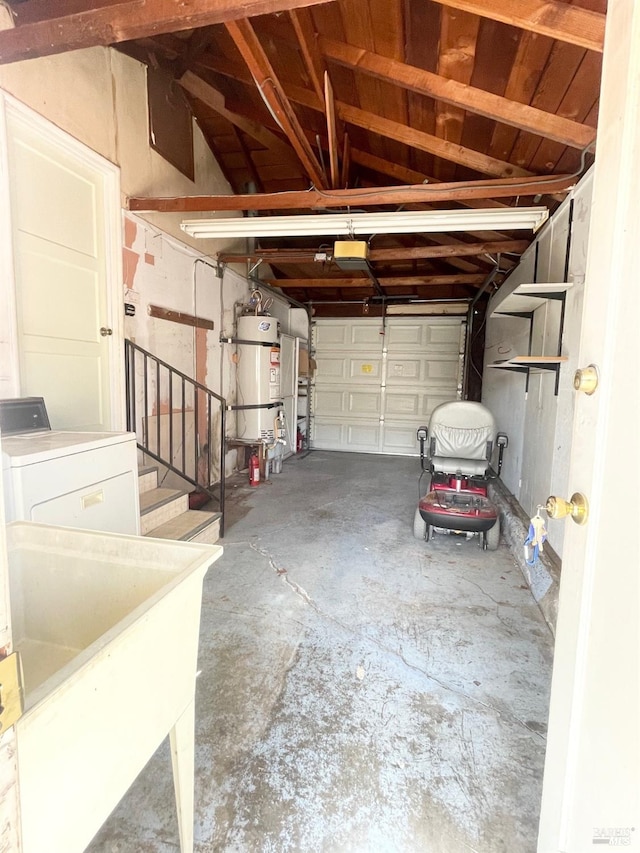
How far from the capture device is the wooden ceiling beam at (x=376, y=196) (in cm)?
266

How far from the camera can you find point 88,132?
2.82m


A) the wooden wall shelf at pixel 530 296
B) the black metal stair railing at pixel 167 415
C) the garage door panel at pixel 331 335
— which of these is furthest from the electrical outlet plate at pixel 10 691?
the garage door panel at pixel 331 335

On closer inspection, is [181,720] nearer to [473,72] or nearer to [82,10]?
[82,10]

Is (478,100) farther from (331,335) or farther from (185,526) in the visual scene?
(331,335)

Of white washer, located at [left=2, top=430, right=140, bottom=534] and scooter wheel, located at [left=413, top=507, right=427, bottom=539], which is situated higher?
white washer, located at [left=2, top=430, right=140, bottom=534]

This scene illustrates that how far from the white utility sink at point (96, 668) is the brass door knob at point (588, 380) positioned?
882mm

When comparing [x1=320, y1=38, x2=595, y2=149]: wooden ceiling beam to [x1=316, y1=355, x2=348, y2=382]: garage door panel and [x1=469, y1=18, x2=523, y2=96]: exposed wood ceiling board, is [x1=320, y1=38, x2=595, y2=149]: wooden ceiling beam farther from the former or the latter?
[x1=316, y1=355, x2=348, y2=382]: garage door panel

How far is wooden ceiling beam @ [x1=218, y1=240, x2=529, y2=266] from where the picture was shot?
13.1 ft

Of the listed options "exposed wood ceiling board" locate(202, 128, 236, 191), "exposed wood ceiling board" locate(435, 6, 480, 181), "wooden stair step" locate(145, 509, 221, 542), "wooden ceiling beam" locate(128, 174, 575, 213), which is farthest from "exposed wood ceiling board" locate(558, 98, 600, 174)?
"exposed wood ceiling board" locate(202, 128, 236, 191)

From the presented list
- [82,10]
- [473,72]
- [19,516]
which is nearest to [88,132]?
[82,10]

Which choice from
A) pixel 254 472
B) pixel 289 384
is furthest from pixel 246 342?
pixel 254 472

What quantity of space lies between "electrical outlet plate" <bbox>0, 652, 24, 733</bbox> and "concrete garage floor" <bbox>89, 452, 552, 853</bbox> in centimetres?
108

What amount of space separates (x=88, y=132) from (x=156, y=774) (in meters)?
3.66

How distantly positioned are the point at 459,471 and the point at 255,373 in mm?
2812
